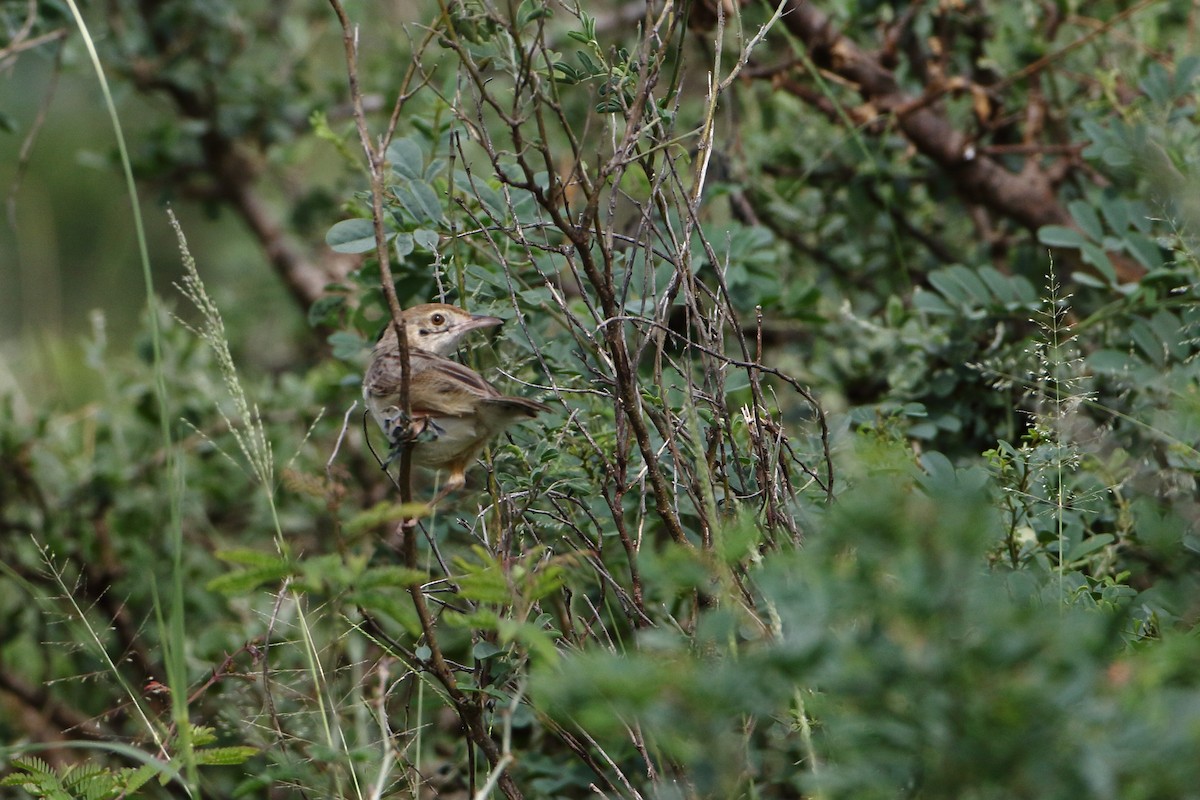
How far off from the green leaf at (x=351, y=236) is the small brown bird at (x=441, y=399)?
242mm

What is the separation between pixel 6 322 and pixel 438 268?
712 centimetres

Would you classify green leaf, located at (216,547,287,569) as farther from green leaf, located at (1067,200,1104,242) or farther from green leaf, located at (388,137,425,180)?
green leaf, located at (1067,200,1104,242)

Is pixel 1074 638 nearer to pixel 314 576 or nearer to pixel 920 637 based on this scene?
pixel 920 637

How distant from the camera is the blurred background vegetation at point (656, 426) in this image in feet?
5.51

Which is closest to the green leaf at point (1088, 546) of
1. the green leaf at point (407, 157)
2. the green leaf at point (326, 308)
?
the green leaf at point (407, 157)

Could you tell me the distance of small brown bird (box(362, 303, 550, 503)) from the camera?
3.17 metres

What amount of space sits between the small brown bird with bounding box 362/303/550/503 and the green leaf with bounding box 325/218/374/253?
0.79 feet

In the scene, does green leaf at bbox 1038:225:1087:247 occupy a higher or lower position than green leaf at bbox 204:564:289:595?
higher

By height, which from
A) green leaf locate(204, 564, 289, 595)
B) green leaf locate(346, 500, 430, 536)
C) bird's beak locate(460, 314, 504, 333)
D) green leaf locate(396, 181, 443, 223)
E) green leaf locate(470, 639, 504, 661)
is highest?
green leaf locate(396, 181, 443, 223)

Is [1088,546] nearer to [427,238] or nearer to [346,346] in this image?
[427,238]

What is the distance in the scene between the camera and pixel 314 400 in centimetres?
556

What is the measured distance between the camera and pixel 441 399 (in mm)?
3305

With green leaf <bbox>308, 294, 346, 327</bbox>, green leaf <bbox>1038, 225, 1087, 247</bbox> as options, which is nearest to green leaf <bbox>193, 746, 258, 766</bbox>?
green leaf <bbox>308, 294, 346, 327</bbox>

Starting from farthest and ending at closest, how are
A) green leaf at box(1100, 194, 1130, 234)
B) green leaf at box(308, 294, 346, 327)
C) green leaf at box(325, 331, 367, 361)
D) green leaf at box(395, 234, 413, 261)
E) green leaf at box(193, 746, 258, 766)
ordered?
green leaf at box(1100, 194, 1130, 234), green leaf at box(308, 294, 346, 327), green leaf at box(325, 331, 367, 361), green leaf at box(395, 234, 413, 261), green leaf at box(193, 746, 258, 766)
